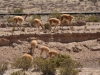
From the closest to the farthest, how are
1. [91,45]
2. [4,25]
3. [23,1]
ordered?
[91,45] < [4,25] < [23,1]

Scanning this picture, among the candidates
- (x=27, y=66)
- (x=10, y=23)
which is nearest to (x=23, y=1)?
(x=10, y=23)

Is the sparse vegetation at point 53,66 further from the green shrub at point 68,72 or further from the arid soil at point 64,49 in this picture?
the arid soil at point 64,49

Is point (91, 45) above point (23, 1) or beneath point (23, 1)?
above

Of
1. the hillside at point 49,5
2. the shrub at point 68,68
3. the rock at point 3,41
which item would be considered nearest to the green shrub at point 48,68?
the shrub at point 68,68

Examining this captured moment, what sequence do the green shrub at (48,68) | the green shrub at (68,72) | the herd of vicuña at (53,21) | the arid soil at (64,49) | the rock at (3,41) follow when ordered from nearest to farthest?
1. the green shrub at (68,72)
2. the green shrub at (48,68)
3. the arid soil at (64,49)
4. the rock at (3,41)
5. the herd of vicuña at (53,21)

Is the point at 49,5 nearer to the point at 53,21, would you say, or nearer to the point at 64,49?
the point at 53,21

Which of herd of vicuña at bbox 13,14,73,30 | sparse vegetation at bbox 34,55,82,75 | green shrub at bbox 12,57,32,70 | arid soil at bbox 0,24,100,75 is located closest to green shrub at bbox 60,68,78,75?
sparse vegetation at bbox 34,55,82,75

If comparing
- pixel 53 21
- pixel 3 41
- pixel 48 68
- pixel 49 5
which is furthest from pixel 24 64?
pixel 49 5

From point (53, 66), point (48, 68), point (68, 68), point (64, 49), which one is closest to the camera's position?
point (68, 68)

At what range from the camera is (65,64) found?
1490cm

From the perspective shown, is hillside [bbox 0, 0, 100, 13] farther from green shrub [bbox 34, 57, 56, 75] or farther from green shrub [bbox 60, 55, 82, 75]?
green shrub [bbox 34, 57, 56, 75]

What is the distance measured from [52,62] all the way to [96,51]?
19.6ft

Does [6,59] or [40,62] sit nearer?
Answer: [40,62]

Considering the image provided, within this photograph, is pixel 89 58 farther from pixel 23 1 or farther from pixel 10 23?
pixel 23 1
